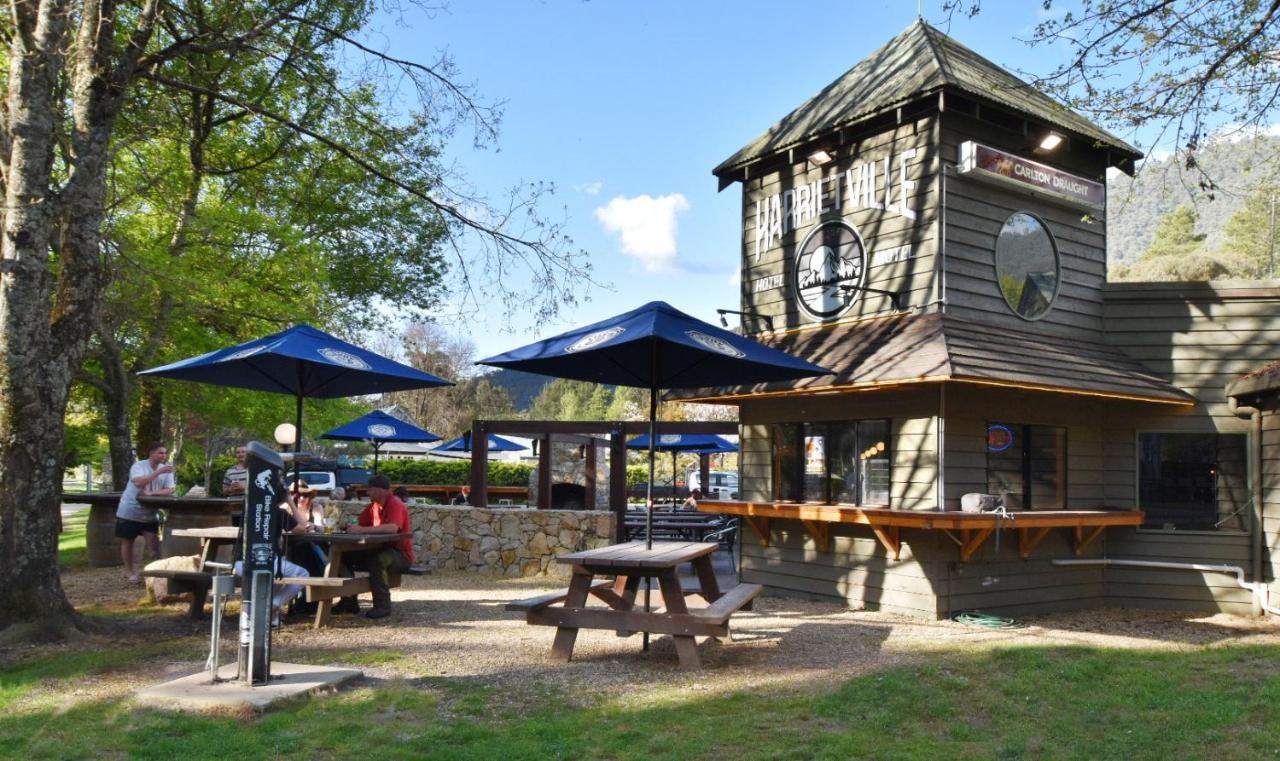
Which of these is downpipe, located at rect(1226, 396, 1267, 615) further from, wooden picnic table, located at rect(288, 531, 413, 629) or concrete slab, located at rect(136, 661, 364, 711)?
concrete slab, located at rect(136, 661, 364, 711)

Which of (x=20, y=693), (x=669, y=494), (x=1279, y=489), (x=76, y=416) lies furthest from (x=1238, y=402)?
(x=76, y=416)

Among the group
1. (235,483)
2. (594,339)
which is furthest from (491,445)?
(594,339)

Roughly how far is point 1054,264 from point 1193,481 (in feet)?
8.88

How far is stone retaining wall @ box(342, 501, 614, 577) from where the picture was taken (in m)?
12.0

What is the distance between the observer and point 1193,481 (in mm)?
10164

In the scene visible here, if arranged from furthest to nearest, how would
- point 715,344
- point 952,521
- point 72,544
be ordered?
1. point 72,544
2. point 952,521
3. point 715,344

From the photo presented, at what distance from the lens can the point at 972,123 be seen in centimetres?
980

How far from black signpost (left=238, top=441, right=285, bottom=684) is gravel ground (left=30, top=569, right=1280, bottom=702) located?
0.81 metres

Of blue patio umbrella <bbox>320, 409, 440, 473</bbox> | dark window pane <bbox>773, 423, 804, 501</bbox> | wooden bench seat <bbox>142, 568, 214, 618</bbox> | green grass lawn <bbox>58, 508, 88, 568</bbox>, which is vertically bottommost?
green grass lawn <bbox>58, 508, 88, 568</bbox>

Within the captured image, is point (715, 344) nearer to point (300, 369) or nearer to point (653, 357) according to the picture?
point (653, 357)

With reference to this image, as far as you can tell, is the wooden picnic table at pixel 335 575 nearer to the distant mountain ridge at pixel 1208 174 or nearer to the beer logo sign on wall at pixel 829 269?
the beer logo sign on wall at pixel 829 269

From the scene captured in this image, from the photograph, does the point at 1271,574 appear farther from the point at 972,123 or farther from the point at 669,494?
the point at 669,494

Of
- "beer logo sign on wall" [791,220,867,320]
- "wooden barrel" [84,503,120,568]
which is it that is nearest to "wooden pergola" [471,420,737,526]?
"beer logo sign on wall" [791,220,867,320]

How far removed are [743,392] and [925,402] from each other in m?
2.05
